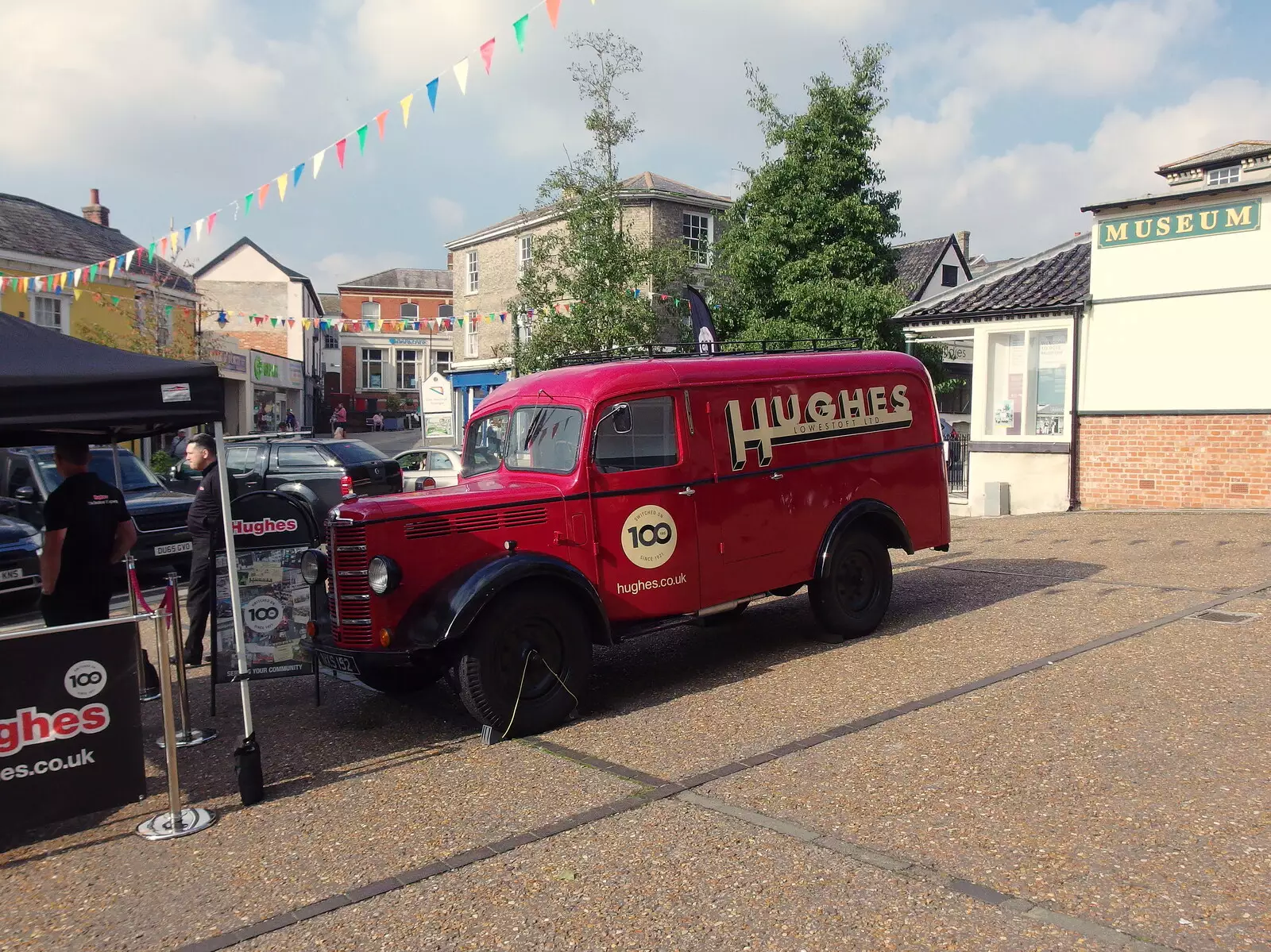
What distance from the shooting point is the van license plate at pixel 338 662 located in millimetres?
5945

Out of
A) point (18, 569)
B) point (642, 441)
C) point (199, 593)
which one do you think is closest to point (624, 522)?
point (642, 441)

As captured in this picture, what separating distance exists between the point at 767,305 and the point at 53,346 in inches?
845

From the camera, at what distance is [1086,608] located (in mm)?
8852

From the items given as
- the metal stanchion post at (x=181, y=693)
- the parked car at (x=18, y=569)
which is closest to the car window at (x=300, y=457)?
the parked car at (x=18, y=569)

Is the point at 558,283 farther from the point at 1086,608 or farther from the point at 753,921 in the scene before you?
the point at 753,921

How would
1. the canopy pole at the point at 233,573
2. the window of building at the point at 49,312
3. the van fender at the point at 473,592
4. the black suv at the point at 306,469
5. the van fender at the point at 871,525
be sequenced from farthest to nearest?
the window of building at the point at 49,312 < the black suv at the point at 306,469 < the van fender at the point at 871,525 < the van fender at the point at 473,592 < the canopy pole at the point at 233,573

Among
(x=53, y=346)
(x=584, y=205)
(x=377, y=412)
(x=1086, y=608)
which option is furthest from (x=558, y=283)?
(x=377, y=412)

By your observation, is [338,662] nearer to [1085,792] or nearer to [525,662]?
[525,662]

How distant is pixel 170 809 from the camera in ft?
16.1

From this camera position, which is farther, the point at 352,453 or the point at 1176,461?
the point at 352,453

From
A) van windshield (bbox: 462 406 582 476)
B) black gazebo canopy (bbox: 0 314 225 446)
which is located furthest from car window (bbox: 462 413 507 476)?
black gazebo canopy (bbox: 0 314 225 446)

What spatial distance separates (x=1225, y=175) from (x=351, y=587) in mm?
22653

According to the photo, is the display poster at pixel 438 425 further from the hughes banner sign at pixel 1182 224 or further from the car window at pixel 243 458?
the hughes banner sign at pixel 1182 224

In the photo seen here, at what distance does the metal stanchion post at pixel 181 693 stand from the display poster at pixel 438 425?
2033 cm
